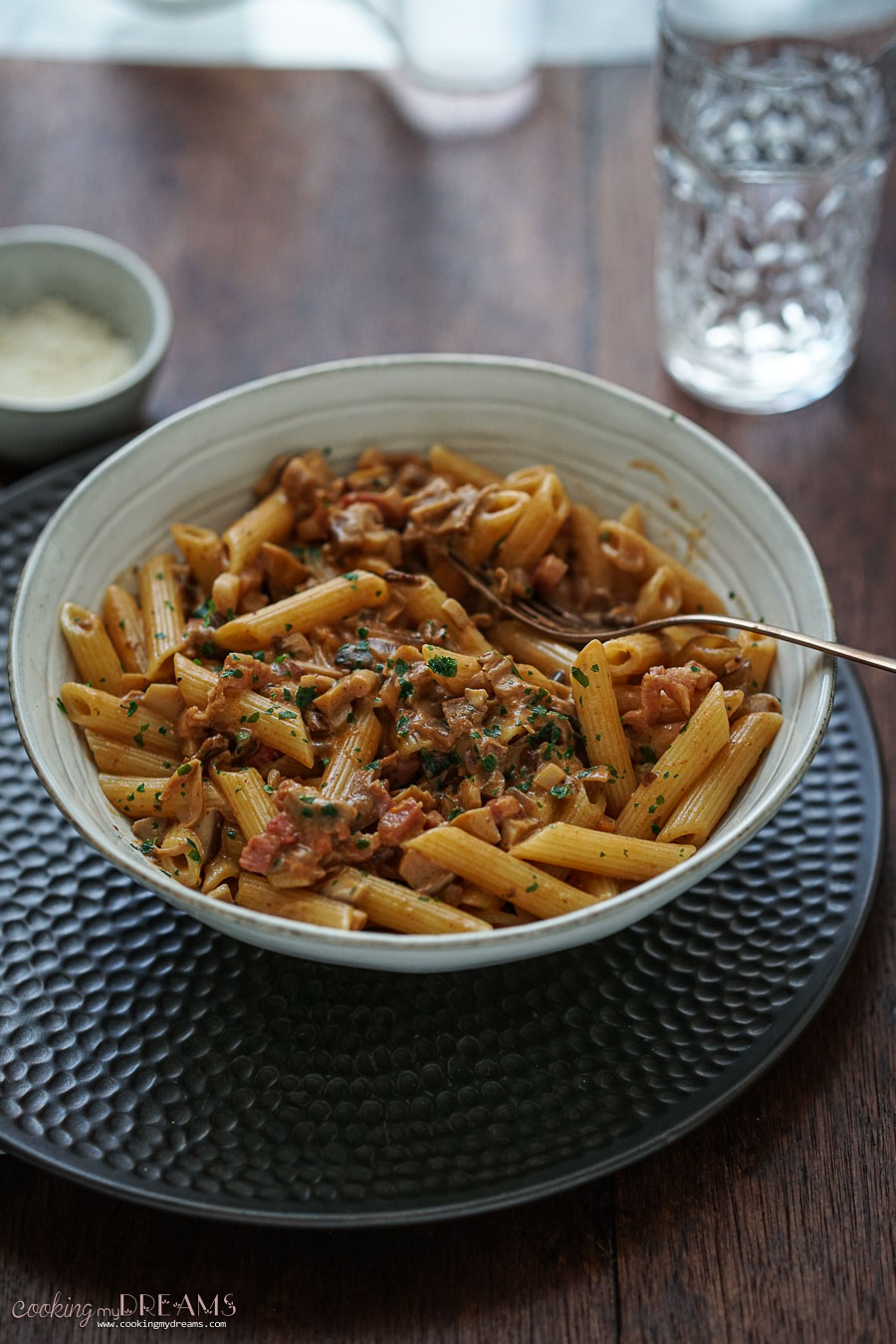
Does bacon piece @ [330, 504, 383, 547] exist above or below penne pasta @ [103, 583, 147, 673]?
above

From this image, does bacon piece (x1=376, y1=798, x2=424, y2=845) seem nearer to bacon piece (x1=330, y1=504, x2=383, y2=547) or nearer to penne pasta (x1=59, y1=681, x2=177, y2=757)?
penne pasta (x1=59, y1=681, x2=177, y2=757)

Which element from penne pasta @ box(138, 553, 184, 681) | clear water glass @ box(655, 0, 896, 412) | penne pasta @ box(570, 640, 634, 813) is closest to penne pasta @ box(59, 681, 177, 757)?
penne pasta @ box(138, 553, 184, 681)

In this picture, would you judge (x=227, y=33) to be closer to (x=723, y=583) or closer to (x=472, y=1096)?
(x=723, y=583)

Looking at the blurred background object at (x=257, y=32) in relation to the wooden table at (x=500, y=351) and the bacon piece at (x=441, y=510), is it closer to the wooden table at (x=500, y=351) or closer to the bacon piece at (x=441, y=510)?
the wooden table at (x=500, y=351)

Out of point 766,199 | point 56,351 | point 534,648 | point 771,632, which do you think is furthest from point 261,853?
point 766,199

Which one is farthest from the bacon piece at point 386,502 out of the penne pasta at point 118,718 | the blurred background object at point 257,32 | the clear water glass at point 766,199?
the blurred background object at point 257,32

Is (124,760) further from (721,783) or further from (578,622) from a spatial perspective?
(721,783)
